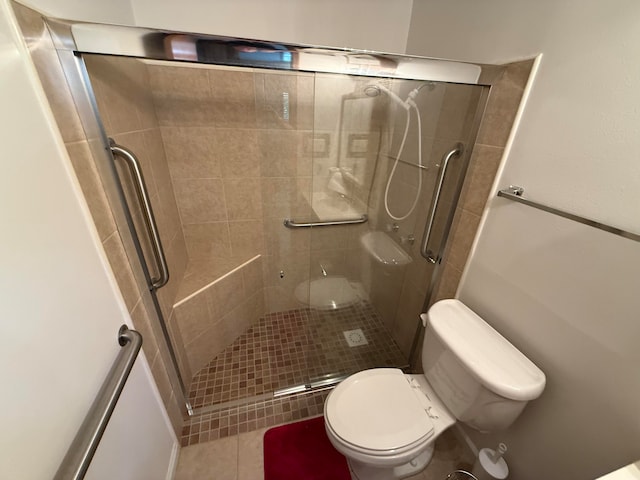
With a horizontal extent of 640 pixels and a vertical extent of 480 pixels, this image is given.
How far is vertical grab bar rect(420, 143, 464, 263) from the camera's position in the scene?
3.94ft

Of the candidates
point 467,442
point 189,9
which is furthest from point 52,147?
point 467,442

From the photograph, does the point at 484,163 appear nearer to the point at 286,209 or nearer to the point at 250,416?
the point at 286,209

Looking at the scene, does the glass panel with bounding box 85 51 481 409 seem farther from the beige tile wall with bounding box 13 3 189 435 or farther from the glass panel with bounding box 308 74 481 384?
the beige tile wall with bounding box 13 3 189 435

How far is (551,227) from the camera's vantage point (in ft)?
2.83

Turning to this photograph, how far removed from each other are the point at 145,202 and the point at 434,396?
1.46m

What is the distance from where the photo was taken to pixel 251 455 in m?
1.29

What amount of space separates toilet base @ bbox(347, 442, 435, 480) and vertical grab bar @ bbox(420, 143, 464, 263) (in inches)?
38.6

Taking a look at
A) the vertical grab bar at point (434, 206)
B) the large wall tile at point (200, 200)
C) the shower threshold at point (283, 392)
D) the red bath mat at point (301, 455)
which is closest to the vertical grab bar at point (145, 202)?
the large wall tile at point (200, 200)

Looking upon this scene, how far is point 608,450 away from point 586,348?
0.94 ft

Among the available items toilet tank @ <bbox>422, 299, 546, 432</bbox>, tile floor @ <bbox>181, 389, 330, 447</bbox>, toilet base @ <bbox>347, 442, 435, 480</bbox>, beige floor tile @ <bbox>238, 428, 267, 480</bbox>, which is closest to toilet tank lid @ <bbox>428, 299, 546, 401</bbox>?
toilet tank @ <bbox>422, 299, 546, 432</bbox>

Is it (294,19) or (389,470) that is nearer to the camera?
(389,470)

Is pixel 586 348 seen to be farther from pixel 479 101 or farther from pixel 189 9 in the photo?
pixel 189 9

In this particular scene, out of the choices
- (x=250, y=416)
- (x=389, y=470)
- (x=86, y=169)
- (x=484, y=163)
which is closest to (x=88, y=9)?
(x=86, y=169)

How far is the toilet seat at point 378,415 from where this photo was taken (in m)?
0.97
